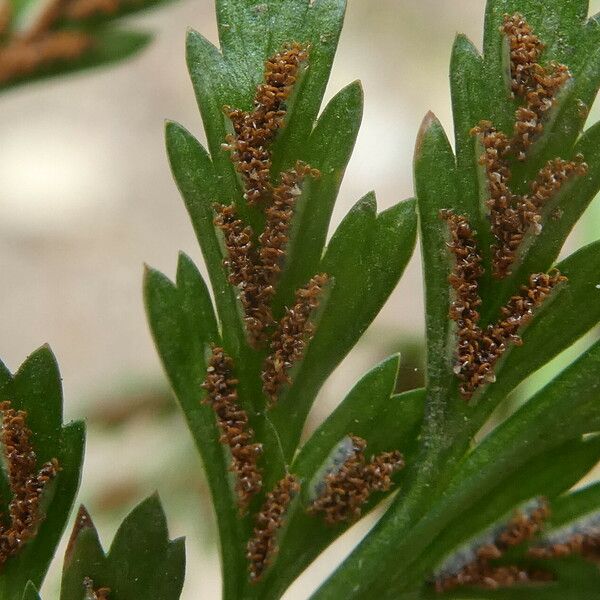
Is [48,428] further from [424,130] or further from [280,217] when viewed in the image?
[424,130]

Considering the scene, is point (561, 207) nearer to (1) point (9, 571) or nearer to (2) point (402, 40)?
(1) point (9, 571)

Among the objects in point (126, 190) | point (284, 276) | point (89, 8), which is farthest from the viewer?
point (126, 190)

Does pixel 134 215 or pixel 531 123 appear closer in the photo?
pixel 531 123

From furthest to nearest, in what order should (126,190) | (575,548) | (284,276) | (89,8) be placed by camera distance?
(126,190), (89,8), (284,276), (575,548)

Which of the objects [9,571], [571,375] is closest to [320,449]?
[571,375]

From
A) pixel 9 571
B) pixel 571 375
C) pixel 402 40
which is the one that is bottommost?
pixel 571 375

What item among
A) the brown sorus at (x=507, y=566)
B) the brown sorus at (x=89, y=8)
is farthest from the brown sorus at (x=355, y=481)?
the brown sorus at (x=89, y=8)

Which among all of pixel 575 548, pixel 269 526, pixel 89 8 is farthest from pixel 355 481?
pixel 89 8
